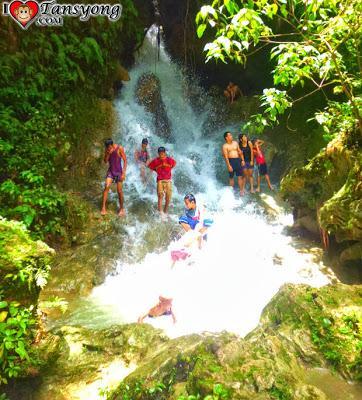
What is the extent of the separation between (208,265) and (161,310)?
7.76 feet

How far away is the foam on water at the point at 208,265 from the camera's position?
590cm

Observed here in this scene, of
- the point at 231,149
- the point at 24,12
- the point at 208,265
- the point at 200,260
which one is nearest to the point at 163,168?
the point at 231,149

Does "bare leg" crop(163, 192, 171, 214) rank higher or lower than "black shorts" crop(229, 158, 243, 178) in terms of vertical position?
lower

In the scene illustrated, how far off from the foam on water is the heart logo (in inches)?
154

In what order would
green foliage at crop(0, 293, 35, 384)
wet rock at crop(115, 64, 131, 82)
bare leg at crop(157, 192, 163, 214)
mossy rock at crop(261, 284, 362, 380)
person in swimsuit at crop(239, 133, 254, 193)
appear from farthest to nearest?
wet rock at crop(115, 64, 131, 82), person in swimsuit at crop(239, 133, 254, 193), bare leg at crop(157, 192, 163, 214), mossy rock at crop(261, 284, 362, 380), green foliage at crop(0, 293, 35, 384)

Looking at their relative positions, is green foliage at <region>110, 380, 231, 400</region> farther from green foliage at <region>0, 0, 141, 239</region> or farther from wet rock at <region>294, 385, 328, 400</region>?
green foliage at <region>0, 0, 141, 239</region>

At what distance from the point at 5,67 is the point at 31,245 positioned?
6.21 meters

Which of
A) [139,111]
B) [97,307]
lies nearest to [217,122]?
[139,111]

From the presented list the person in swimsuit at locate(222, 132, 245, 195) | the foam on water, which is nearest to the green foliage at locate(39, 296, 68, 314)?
the foam on water

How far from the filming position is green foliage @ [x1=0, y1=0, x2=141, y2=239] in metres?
7.30

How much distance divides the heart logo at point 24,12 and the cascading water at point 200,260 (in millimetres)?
3980

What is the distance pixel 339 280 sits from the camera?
21.5 feet

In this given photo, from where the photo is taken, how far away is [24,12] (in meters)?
9.26

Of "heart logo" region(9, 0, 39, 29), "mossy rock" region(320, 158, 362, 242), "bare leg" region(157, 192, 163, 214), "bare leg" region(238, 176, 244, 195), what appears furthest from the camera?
"bare leg" region(238, 176, 244, 195)
